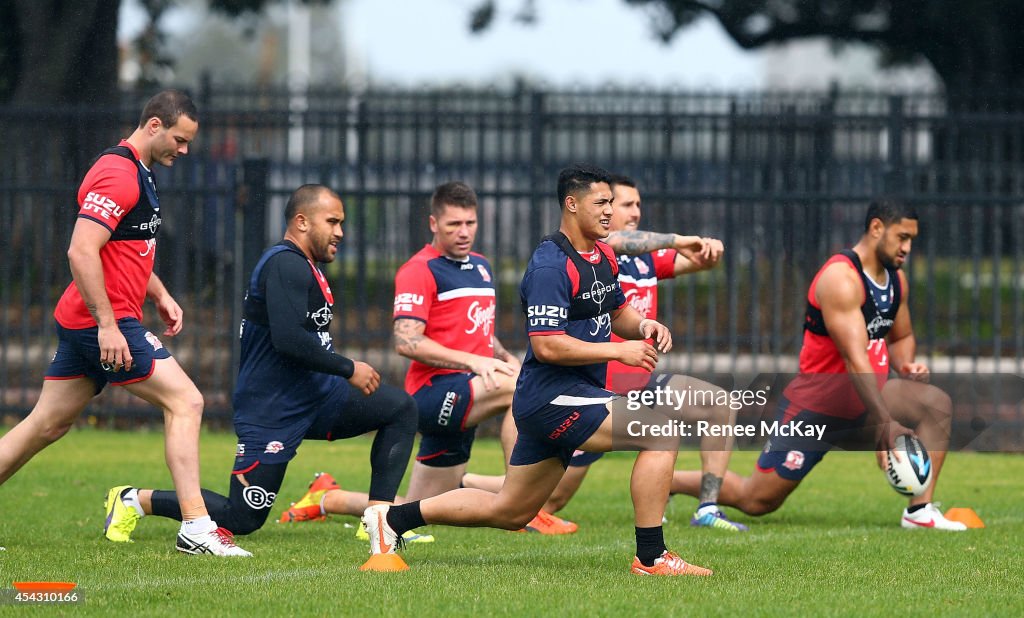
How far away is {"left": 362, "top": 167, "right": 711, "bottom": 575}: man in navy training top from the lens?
6723mm

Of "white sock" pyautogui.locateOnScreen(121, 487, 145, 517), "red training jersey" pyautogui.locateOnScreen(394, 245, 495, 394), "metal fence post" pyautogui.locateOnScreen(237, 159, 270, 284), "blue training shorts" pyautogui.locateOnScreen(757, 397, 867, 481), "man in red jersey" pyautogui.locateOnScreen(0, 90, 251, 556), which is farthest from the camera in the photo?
"metal fence post" pyautogui.locateOnScreen(237, 159, 270, 284)

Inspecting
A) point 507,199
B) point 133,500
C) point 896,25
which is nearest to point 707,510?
point 133,500

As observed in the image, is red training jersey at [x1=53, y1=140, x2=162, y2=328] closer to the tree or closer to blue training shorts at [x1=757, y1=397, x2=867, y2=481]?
blue training shorts at [x1=757, y1=397, x2=867, y2=481]

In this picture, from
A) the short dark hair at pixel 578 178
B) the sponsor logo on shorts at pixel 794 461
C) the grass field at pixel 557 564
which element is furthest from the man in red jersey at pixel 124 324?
the sponsor logo on shorts at pixel 794 461

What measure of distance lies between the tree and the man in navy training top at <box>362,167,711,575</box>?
14276 millimetres

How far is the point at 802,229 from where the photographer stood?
47.9ft

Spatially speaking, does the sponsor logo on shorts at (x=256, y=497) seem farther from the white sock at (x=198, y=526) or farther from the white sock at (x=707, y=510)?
the white sock at (x=707, y=510)

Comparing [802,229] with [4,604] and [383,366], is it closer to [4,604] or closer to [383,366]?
[383,366]

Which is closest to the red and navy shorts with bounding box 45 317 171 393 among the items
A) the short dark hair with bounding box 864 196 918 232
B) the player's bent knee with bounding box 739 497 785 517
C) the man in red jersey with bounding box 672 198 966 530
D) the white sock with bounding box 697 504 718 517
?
the white sock with bounding box 697 504 718 517

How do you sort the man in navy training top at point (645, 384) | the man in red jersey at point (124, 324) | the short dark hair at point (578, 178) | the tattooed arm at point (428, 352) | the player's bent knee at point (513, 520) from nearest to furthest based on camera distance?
the short dark hair at point (578, 178)
the player's bent knee at point (513, 520)
the man in red jersey at point (124, 324)
the tattooed arm at point (428, 352)
the man in navy training top at point (645, 384)

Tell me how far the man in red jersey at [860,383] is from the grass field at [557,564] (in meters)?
0.27

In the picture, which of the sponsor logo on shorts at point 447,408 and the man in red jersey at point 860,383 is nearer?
the sponsor logo on shorts at point 447,408

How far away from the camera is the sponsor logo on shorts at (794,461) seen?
29.8 ft

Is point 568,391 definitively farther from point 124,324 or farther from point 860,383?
point 860,383
